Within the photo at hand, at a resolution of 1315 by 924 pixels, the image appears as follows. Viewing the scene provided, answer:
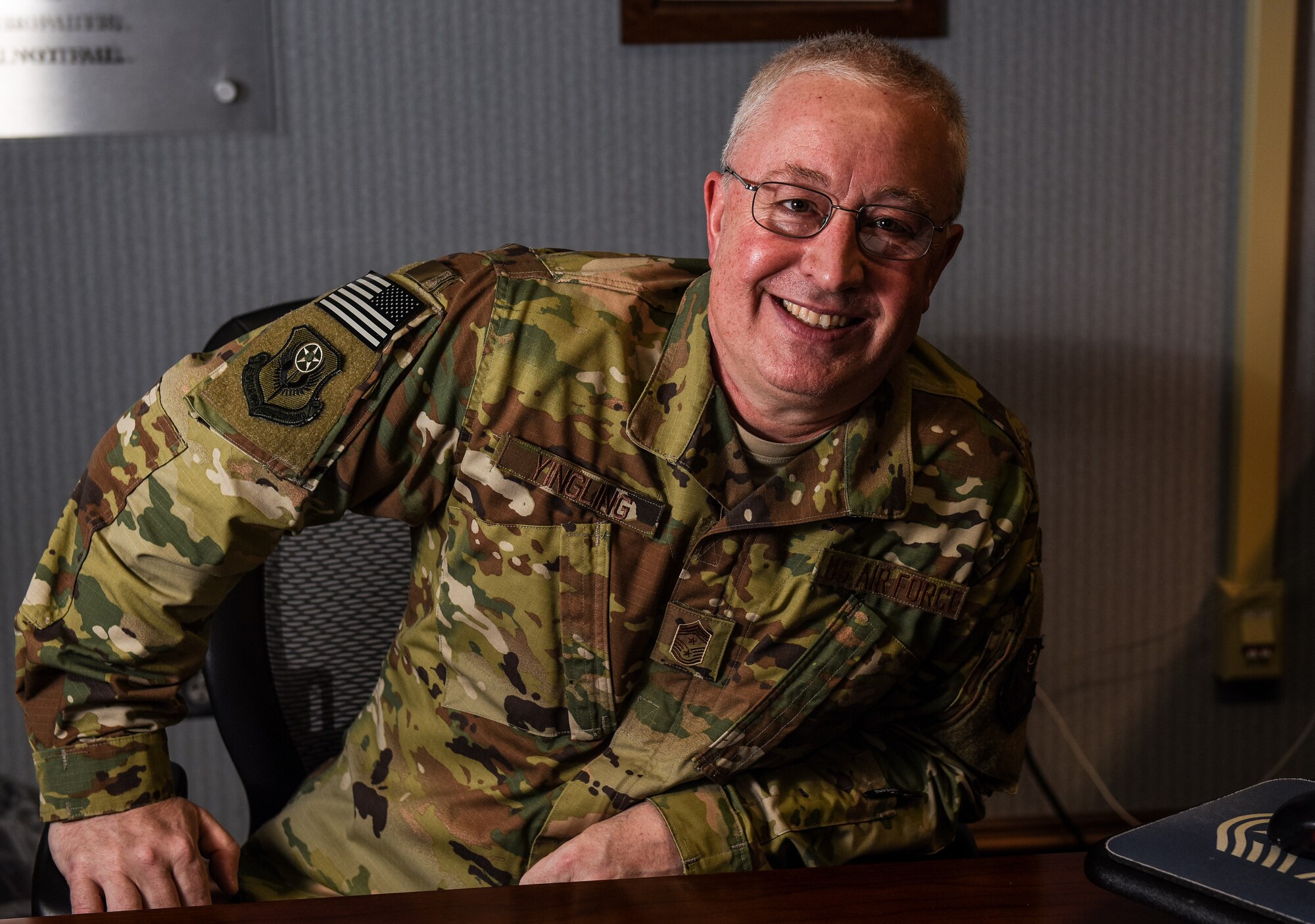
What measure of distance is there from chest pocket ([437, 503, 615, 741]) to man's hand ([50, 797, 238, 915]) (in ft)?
0.73

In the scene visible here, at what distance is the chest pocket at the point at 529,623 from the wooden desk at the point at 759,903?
0.33 meters

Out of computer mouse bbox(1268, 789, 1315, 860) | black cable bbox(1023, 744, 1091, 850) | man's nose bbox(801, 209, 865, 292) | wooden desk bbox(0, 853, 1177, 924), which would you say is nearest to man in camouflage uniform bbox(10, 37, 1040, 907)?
man's nose bbox(801, 209, 865, 292)

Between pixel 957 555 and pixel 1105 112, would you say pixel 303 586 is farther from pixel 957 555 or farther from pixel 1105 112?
pixel 1105 112

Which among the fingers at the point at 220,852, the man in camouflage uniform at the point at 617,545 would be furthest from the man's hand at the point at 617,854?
the fingers at the point at 220,852

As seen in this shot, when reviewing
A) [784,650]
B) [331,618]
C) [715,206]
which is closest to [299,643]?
[331,618]

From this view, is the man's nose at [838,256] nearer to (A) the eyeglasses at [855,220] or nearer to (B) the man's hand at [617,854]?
(A) the eyeglasses at [855,220]

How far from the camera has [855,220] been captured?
0.88m

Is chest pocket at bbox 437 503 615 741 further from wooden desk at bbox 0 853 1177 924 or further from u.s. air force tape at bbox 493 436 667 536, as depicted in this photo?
wooden desk at bbox 0 853 1177 924

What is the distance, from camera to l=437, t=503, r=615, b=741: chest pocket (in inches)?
36.7

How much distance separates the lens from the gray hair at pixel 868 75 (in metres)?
0.89

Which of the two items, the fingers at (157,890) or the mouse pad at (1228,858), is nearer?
the mouse pad at (1228,858)

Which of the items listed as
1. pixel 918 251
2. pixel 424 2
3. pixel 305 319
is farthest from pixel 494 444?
pixel 424 2

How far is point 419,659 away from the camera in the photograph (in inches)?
39.5

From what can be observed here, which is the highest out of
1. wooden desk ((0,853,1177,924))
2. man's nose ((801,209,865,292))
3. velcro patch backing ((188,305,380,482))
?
man's nose ((801,209,865,292))
